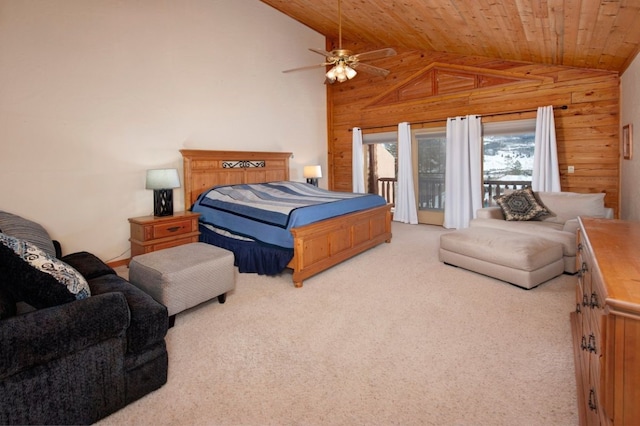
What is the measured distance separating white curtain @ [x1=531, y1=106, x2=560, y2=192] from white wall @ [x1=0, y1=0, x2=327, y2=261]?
4.53m

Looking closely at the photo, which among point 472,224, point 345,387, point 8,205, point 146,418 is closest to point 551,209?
point 472,224

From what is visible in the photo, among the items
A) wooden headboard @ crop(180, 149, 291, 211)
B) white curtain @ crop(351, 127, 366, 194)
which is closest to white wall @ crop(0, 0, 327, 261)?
wooden headboard @ crop(180, 149, 291, 211)

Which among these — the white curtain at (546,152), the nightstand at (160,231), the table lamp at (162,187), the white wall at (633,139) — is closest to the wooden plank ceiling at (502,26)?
the white wall at (633,139)

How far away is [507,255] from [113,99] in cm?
491

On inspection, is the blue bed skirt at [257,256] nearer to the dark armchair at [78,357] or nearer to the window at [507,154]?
the dark armchair at [78,357]

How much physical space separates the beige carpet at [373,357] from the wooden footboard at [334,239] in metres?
0.26

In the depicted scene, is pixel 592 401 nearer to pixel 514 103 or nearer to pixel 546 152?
pixel 546 152

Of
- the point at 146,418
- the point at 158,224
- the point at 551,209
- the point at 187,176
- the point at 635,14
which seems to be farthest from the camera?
the point at 187,176

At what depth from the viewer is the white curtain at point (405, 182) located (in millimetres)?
6707

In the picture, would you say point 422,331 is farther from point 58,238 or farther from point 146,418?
point 58,238

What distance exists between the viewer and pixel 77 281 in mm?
1736

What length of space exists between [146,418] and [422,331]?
186 centimetres

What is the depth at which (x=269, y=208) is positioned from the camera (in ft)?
12.9

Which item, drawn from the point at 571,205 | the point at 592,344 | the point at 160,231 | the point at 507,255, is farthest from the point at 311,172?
the point at 592,344
